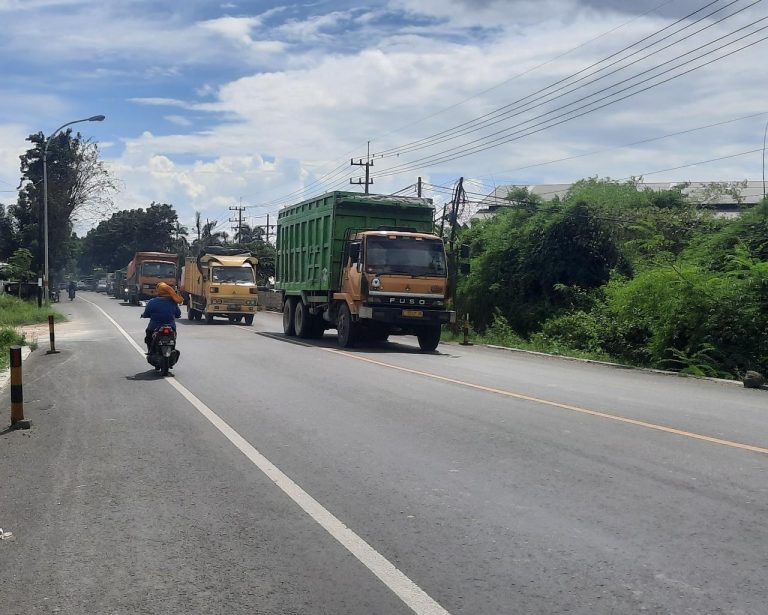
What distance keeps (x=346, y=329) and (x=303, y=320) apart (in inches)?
144

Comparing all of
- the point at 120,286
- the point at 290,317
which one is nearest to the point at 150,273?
the point at 120,286

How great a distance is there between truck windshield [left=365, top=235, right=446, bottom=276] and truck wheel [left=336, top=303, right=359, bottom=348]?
1637 mm

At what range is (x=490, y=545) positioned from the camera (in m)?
5.09

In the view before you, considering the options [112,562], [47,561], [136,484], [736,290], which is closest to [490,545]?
[112,562]

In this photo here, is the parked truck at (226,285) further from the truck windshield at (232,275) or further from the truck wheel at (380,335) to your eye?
the truck wheel at (380,335)

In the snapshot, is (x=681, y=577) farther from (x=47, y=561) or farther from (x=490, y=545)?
(x=47, y=561)

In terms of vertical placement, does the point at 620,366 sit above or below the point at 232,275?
below

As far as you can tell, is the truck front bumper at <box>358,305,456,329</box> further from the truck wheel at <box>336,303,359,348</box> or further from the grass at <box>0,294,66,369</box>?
the grass at <box>0,294,66,369</box>

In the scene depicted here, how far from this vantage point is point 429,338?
21.7 metres

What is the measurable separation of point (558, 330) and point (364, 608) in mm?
21718

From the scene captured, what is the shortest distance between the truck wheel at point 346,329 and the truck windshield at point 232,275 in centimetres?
1205

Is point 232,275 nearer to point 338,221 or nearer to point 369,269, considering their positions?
point 338,221

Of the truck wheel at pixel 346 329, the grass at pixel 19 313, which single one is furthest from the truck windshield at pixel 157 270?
the truck wheel at pixel 346 329

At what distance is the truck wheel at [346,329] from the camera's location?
21.2 meters
